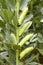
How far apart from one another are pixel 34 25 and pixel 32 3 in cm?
16

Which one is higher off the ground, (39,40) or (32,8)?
(32,8)

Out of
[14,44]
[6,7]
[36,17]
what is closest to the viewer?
[14,44]

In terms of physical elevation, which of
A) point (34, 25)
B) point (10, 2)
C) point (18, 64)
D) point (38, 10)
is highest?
point (10, 2)

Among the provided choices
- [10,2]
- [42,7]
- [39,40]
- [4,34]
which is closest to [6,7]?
[10,2]

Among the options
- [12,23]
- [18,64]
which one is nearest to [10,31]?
[12,23]

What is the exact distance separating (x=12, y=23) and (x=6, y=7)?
0.37ft

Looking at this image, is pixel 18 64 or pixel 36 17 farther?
pixel 36 17

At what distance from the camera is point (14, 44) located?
102 cm

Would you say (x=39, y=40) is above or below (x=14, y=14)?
below

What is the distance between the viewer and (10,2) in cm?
109

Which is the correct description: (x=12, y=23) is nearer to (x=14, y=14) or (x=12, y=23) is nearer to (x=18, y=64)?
(x=14, y=14)

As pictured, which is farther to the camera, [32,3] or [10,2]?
[32,3]

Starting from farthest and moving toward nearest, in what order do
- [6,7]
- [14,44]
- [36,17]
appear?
[36,17], [6,7], [14,44]

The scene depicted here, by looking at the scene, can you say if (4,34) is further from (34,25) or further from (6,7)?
(34,25)
